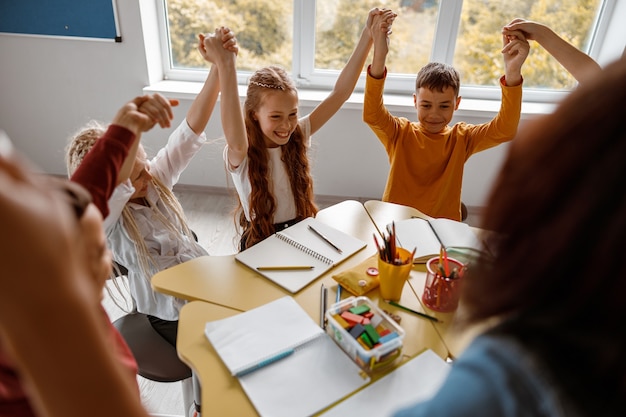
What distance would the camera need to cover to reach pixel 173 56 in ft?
9.42

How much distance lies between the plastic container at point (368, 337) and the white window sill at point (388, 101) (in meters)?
1.90

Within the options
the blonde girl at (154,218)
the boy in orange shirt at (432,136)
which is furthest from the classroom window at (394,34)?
the blonde girl at (154,218)

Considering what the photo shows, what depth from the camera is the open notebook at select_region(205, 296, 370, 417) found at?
29.6 inches

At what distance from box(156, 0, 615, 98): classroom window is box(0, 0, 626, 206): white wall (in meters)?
0.17

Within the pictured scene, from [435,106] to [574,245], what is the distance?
1461mm

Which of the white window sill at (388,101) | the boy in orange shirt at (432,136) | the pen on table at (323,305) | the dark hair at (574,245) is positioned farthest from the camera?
the white window sill at (388,101)

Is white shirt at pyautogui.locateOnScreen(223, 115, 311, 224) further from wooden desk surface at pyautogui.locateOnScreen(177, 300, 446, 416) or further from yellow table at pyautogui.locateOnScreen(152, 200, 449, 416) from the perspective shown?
wooden desk surface at pyautogui.locateOnScreen(177, 300, 446, 416)

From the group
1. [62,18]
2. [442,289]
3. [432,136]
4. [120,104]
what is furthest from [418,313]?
[62,18]

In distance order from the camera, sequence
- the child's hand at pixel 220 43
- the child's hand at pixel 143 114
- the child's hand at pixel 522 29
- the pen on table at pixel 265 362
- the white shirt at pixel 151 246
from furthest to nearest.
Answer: the child's hand at pixel 522 29, the child's hand at pixel 220 43, the white shirt at pixel 151 246, the pen on table at pixel 265 362, the child's hand at pixel 143 114

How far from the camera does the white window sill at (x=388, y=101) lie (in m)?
2.58

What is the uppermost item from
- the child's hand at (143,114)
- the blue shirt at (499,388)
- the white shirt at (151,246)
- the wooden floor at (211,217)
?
the child's hand at (143,114)

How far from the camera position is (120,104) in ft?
8.96

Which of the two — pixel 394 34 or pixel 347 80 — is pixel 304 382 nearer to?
pixel 347 80

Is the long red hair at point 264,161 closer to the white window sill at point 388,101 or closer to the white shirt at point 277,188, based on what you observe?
the white shirt at point 277,188
